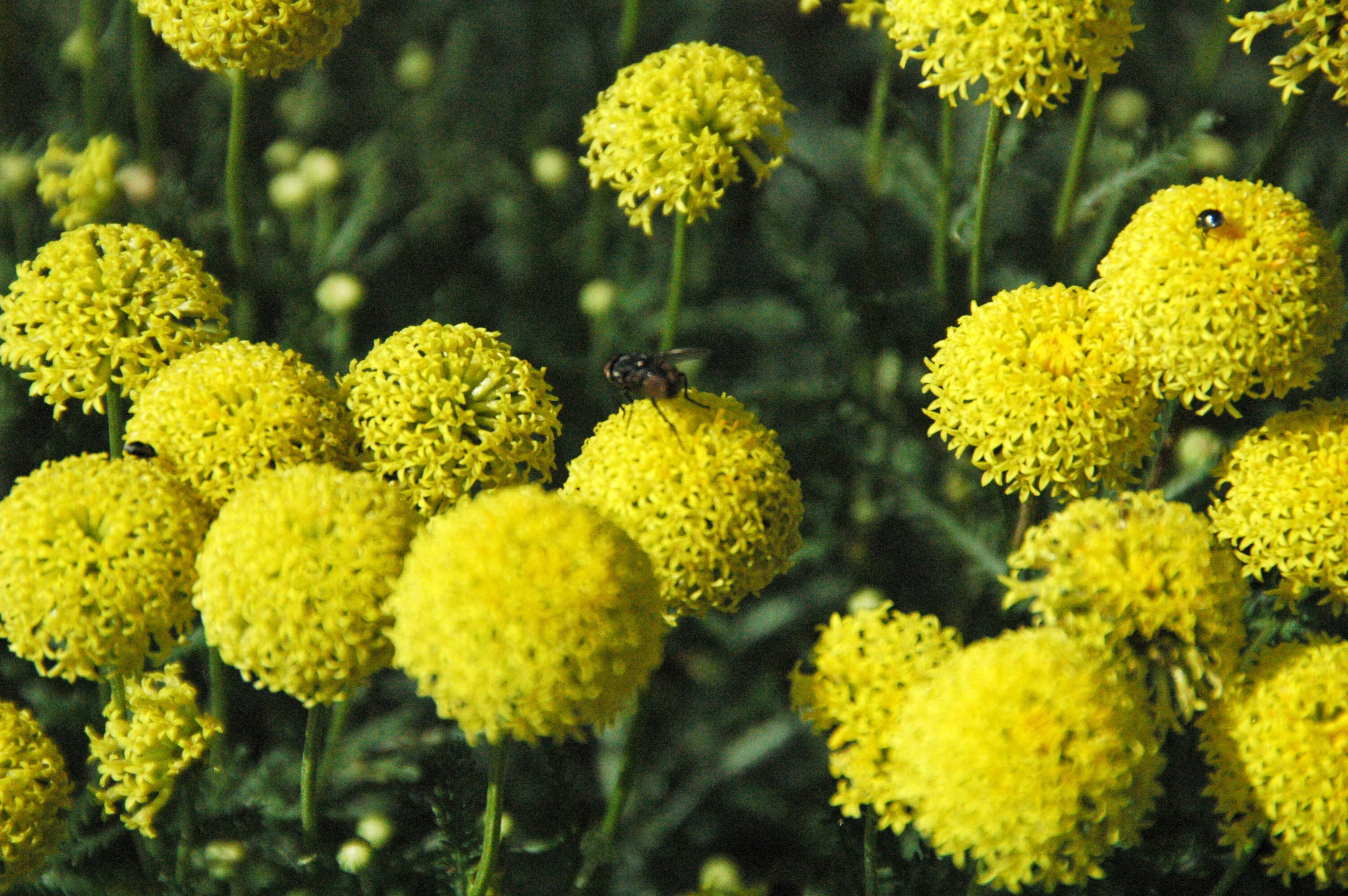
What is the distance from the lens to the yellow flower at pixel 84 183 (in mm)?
3674

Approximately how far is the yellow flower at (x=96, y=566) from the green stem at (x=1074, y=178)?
254 cm

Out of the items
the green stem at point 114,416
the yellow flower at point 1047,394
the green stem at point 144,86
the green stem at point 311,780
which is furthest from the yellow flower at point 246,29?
the yellow flower at point 1047,394

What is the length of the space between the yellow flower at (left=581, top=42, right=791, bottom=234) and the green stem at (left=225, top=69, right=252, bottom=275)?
0.95 metres

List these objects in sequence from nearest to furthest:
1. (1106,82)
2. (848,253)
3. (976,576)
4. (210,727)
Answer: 1. (210,727)
2. (976,576)
3. (1106,82)
4. (848,253)

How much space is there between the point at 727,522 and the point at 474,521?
0.62m

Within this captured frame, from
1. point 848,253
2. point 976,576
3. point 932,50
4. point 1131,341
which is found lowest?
point 976,576

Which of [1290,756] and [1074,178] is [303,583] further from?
[1074,178]

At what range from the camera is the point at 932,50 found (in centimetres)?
289

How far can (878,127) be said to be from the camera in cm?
395

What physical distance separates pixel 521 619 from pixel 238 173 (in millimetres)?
1981

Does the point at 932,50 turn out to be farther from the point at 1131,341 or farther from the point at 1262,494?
the point at 1262,494

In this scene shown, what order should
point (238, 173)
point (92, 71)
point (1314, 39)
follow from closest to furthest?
1. point (1314, 39)
2. point (238, 173)
3. point (92, 71)

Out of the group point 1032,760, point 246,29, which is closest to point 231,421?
point 246,29

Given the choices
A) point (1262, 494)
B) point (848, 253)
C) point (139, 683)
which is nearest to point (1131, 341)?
point (1262, 494)
